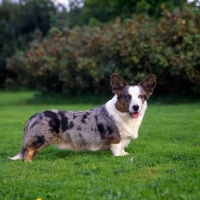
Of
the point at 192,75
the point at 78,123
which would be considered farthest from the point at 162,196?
the point at 192,75

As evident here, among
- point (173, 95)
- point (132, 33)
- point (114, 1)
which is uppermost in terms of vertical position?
point (114, 1)

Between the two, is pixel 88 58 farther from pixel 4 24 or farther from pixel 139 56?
pixel 4 24

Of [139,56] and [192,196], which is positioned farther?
[139,56]

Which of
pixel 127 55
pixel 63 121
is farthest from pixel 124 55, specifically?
pixel 63 121

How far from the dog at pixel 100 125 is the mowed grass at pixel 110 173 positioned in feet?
0.76

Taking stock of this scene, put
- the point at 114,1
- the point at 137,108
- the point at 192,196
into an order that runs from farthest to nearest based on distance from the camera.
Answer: the point at 114,1
the point at 137,108
the point at 192,196

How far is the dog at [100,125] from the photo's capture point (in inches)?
272

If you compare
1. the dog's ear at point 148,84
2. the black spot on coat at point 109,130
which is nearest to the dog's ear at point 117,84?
the dog's ear at point 148,84

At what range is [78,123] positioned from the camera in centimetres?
721

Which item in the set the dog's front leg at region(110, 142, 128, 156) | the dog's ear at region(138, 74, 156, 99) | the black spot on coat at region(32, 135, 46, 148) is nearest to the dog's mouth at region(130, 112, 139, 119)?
the dog's ear at region(138, 74, 156, 99)

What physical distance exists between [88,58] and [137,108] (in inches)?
518

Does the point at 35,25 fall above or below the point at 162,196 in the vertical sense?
above

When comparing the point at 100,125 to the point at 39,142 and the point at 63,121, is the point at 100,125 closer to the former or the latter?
the point at 63,121

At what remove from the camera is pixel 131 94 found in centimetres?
688
